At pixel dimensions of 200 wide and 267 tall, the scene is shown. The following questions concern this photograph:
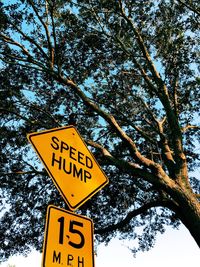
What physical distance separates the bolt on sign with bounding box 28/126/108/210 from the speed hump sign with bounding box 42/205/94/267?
0.17m

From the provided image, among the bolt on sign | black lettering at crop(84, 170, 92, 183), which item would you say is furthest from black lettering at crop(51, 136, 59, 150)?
black lettering at crop(84, 170, 92, 183)

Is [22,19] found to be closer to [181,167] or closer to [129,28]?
[129,28]

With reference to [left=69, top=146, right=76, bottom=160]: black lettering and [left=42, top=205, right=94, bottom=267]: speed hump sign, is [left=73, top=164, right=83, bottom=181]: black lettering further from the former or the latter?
[left=42, top=205, right=94, bottom=267]: speed hump sign

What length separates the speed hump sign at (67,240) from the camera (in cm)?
239

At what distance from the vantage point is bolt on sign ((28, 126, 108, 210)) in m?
2.95

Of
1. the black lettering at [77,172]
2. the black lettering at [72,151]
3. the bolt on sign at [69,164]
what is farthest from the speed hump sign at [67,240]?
the black lettering at [72,151]

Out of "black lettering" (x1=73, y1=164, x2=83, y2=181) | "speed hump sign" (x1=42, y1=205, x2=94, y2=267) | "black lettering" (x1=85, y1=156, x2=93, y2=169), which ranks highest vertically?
"black lettering" (x1=85, y1=156, x2=93, y2=169)

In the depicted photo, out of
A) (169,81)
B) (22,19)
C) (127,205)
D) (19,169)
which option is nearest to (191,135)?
(169,81)

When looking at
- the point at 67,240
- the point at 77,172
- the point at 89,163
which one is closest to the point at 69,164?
the point at 77,172

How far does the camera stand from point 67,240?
258cm

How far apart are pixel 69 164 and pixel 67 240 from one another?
0.83 meters

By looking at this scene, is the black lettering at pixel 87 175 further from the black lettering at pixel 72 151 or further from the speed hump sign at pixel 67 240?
the speed hump sign at pixel 67 240

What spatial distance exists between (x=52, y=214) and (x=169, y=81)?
11665mm

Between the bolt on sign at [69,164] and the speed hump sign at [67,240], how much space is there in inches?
6.7
